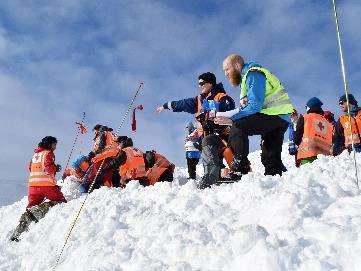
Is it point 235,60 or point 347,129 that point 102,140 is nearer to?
point 347,129

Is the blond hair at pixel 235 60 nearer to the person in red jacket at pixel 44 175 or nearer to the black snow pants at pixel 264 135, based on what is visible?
the black snow pants at pixel 264 135

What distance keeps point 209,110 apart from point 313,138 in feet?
8.65

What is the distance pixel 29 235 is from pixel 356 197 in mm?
5187

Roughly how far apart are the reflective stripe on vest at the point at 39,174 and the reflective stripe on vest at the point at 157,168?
2143mm

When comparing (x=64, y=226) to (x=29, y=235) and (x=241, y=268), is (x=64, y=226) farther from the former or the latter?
(x=241, y=268)

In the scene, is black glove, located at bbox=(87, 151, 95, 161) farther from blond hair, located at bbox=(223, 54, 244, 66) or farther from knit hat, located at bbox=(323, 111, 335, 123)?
blond hair, located at bbox=(223, 54, 244, 66)

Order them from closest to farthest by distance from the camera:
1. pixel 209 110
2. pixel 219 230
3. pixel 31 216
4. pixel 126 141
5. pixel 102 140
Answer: pixel 219 230 < pixel 209 110 < pixel 31 216 < pixel 126 141 < pixel 102 140

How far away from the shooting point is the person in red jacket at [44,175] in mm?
10352

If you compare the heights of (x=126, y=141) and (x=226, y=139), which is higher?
(x=126, y=141)

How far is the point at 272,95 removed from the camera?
7168 mm

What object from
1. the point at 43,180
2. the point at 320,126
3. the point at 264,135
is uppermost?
the point at 320,126

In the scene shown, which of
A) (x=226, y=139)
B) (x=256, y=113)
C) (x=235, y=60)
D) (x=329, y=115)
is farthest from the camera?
(x=329, y=115)

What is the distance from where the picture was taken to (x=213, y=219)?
572 centimetres

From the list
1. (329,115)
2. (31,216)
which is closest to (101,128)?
(31,216)
